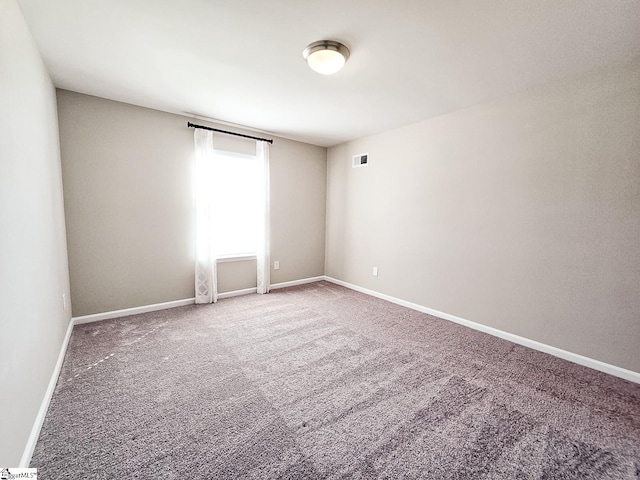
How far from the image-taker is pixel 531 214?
2.54 m

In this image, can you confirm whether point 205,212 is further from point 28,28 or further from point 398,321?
point 398,321

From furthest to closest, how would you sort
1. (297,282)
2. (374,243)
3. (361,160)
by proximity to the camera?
(297,282)
(361,160)
(374,243)

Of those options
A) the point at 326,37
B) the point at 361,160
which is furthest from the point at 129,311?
the point at 361,160

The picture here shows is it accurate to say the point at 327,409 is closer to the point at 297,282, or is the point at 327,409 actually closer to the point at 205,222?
the point at 205,222

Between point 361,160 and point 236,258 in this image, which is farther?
point 361,160

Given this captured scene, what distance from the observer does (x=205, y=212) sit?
352cm

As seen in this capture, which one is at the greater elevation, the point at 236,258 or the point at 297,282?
the point at 236,258

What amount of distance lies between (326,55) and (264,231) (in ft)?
8.68

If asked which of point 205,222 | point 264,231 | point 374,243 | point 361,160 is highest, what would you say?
point 361,160

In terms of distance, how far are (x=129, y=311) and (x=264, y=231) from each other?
196 centimetres

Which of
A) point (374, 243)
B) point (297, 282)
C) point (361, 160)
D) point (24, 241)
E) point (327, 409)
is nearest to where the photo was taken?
point (24, 241)

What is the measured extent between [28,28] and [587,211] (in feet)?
14.4

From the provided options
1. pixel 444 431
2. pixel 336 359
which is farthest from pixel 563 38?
pixel 336 359

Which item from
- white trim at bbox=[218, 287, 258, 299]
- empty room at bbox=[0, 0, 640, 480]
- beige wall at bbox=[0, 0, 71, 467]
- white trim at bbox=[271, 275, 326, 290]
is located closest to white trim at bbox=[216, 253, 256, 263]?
empty room at bbox=[0, 0, 640, 480]
